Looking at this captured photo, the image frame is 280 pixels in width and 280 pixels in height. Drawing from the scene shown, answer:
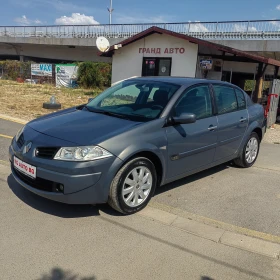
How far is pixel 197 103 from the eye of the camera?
4371 mm

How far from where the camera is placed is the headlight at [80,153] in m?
3.19

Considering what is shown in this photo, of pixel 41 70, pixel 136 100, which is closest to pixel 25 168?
pixel 136 100

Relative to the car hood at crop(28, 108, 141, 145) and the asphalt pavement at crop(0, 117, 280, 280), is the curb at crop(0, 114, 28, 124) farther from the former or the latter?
the car hood at crop(28, 108, 141, 145)

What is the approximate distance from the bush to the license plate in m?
21.1

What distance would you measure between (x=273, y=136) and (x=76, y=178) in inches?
313

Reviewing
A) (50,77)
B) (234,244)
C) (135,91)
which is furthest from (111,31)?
(234,244)

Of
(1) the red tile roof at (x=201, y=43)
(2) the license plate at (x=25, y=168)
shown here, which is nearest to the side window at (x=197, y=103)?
(2) the license plate at (x=25, y=168)

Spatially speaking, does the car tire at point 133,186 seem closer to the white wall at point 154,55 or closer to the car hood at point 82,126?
the car hood at point 82,126

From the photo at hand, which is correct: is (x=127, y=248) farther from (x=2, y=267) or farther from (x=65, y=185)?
(x=2, y=267)

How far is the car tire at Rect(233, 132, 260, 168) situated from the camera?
17.9 ft

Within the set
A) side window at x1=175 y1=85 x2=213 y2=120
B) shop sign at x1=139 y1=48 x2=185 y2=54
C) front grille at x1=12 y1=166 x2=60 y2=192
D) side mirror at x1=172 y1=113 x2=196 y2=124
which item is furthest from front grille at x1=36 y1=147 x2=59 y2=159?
shop sign at x1=139 y1=48 x2=185 y2=54

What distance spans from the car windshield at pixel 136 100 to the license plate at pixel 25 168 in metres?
1.20

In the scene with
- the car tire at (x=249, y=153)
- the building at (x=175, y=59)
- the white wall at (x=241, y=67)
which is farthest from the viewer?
the white wall at (x=241, y=67)

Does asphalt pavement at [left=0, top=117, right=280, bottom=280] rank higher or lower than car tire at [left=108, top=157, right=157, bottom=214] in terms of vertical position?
lower
